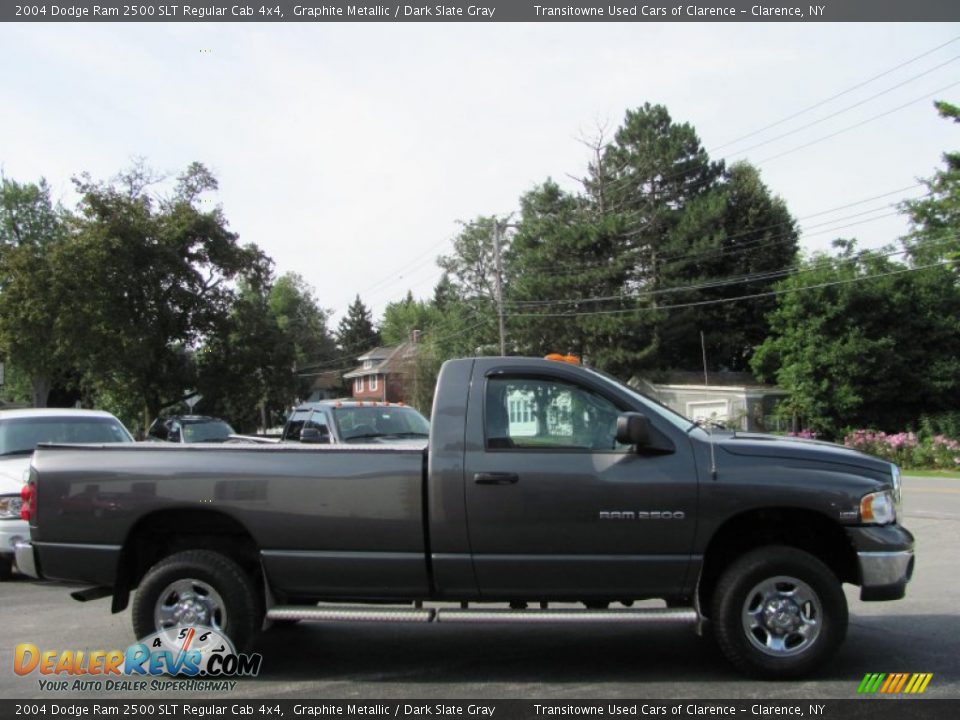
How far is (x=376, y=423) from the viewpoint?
1080 cm

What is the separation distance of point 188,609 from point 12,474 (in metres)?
4.77

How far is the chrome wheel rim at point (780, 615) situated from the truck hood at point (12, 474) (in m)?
7.48

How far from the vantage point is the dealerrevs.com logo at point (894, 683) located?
4887 millimetres

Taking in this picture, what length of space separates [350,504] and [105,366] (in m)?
25.7

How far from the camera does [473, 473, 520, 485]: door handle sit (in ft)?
16.9

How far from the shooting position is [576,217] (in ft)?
169

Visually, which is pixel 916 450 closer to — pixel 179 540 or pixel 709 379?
pixel 709 379

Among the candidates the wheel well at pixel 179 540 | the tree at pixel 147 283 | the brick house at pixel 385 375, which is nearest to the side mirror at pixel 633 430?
the wheel well at pixel 179 540

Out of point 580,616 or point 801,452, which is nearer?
point 580,616

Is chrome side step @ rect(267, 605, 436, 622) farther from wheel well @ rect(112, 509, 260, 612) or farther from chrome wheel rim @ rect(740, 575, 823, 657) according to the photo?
chrome wheel rim @ rect(740, 575, 823, 657)

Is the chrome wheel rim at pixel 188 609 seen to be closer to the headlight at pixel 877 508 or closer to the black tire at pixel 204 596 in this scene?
the black tire at pixel 204 596

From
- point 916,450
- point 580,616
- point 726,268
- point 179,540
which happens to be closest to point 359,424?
point 179,540

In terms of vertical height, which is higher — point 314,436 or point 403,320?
point 403,320

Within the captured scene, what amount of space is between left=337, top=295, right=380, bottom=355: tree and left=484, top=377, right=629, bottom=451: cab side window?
9649 centimetres
